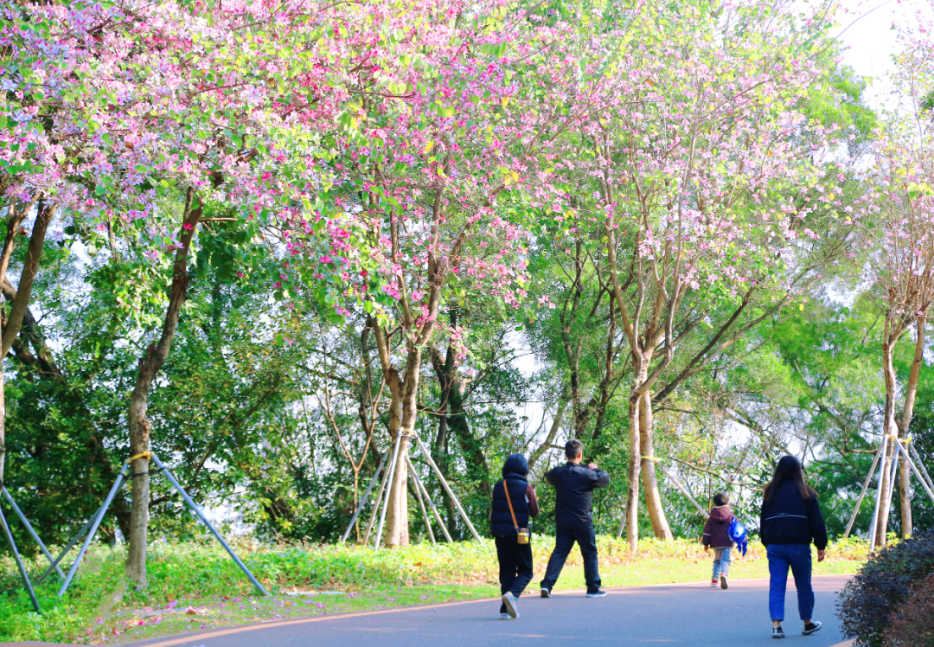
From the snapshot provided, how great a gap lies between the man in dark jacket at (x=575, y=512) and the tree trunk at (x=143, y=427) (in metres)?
4.31

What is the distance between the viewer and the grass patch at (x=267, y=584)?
7113 mm

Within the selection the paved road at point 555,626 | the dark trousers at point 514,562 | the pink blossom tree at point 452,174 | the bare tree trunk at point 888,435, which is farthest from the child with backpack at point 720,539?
the bare tree trunk at point 888,435

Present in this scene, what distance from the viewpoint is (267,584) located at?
372 inches

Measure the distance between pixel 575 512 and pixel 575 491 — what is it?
0.72ft

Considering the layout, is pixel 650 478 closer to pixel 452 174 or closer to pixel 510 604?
pixel 452 174

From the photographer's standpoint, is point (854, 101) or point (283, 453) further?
point (854, 101)

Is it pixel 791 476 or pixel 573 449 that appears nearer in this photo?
pixel 791 476

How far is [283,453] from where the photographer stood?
16188 mm

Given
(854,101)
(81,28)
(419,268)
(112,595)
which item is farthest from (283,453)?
(854,101)

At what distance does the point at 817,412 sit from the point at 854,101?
8.54 metres

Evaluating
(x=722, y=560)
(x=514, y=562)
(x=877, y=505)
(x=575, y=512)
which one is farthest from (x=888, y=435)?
(x=514, y=562)

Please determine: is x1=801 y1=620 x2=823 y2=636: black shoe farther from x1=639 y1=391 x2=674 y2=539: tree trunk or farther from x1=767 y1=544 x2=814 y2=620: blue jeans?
x1=639 y1=391 x2=674 y2=539: tree trunk

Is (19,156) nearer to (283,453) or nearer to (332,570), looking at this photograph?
(332,570)

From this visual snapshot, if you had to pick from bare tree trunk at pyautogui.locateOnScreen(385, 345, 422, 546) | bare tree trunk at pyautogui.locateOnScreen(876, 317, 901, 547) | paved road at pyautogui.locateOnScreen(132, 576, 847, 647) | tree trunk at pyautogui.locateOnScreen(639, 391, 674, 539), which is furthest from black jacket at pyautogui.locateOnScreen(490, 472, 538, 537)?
bare tree trunk at pyautogui.locateOnScreen(876, 317, 901, 547)
